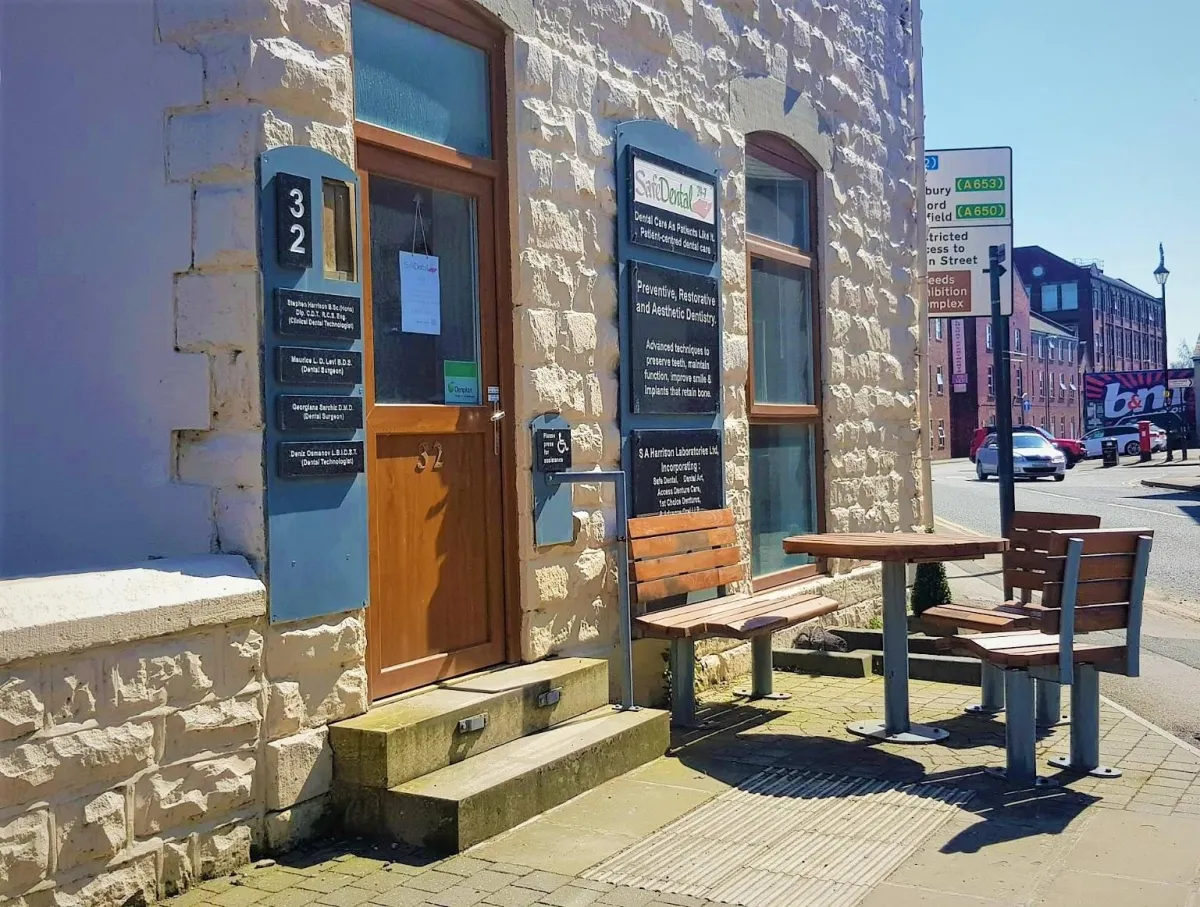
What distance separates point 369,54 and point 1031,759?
165 inches

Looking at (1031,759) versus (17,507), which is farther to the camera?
(1031,759)

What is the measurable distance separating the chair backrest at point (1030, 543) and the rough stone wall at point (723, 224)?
6.12 ft

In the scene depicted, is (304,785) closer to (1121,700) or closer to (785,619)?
(785,619)

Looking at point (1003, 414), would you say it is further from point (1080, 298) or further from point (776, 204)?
point (1080, 298)

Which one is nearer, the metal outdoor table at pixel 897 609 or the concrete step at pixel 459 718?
the concrete step at pixel 459 718

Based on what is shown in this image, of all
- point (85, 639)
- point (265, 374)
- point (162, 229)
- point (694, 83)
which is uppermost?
point (694, 83)

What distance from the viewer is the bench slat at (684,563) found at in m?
6.55

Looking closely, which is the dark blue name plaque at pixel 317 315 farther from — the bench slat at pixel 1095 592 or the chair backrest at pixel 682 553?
the bench slat at pixel 1095 592

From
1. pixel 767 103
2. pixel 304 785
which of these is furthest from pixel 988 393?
pixel 304 785

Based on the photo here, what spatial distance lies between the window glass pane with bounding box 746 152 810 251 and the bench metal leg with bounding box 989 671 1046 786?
416 cm

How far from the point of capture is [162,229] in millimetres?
4594

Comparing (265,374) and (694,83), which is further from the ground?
(694,83)

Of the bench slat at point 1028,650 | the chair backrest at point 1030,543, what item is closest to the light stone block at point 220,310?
the bench slat at point 1028,650

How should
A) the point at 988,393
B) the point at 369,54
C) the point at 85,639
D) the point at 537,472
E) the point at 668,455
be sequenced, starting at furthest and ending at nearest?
the point at 988,393, the point at 668,455, the point at 537,472, the point at 369,54, the point at 85,639
